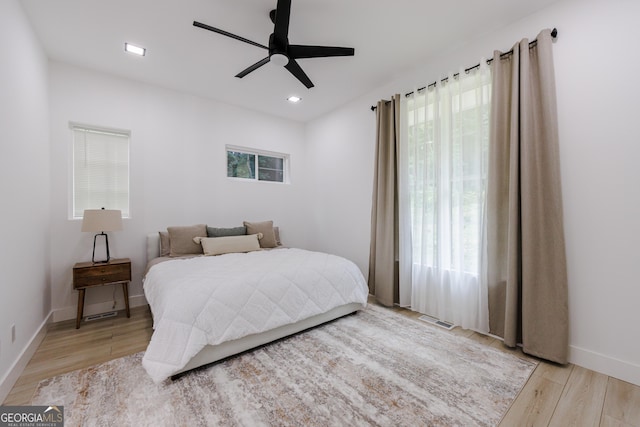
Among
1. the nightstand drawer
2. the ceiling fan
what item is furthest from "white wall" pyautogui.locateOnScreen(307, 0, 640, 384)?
the nightstand drawer

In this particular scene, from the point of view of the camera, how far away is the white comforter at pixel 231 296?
1.81 m

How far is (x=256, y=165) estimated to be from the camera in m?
4.49

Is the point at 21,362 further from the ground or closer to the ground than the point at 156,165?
closer to the ground

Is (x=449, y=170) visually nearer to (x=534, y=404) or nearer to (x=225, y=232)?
(x=534, y=404)

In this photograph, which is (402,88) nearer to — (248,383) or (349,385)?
(349,385)

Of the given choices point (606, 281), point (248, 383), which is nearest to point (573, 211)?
point (606, 281)

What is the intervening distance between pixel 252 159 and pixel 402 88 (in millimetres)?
2511

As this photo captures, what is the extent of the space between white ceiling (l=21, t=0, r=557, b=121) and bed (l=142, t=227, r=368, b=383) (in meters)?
2.17

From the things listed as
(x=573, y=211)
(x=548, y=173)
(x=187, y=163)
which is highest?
(x=187, y=163)

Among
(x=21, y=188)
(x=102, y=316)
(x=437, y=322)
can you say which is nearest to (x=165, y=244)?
(x=102, y=316)

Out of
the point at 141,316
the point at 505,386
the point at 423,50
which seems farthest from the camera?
the point at 141,316

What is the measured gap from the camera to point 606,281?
1929 mm

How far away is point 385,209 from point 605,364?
221 cm
